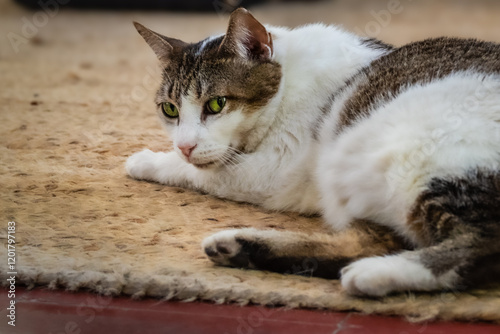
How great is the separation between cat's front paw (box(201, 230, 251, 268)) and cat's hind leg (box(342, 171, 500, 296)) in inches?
13.0

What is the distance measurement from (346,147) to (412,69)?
366mm

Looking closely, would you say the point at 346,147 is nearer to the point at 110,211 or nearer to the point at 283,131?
the point at 283,131

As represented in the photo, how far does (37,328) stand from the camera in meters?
1.60

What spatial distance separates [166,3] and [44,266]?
6153mm

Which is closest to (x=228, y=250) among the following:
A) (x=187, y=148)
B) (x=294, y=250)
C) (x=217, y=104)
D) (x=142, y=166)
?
(x=294, y=250)

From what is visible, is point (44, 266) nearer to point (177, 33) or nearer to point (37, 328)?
point (37, 328)

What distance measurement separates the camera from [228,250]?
1.88 metres

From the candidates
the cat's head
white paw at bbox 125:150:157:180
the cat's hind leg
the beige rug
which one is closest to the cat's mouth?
the cat's head

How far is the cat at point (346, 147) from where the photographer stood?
1678mm

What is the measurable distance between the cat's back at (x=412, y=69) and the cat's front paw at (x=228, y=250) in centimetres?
59

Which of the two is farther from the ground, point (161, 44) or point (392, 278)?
point (161, 44)

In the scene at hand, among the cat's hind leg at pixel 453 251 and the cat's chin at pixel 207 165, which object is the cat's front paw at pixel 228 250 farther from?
the cat's chin at pixel 207 165

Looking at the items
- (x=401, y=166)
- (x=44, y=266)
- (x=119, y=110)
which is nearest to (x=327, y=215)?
(x=401, y=166)

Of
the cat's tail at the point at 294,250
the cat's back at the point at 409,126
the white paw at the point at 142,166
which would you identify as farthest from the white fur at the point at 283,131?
the cat's tail at the point at 294,250
